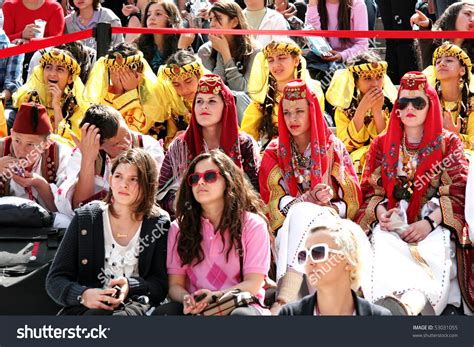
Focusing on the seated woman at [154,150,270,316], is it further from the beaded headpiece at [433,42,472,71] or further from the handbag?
the beaded headpiece at [433,42,472,71]

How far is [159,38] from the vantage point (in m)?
8.02

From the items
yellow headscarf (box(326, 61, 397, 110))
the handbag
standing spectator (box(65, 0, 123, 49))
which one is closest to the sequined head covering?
the handbag

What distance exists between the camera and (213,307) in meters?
5.04

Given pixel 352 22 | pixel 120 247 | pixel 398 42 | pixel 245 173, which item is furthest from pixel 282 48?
pixel 120 247

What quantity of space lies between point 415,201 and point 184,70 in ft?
6.11

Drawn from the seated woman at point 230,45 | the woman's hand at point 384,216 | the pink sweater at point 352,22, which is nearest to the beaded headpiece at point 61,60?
the seated woman at point 230,45

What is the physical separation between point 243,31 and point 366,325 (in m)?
3.10

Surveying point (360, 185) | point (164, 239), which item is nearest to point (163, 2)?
point (360, 185)

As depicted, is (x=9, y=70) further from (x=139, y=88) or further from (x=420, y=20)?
(x=420, y=20)

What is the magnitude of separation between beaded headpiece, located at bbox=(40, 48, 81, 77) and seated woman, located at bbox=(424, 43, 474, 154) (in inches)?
89.8

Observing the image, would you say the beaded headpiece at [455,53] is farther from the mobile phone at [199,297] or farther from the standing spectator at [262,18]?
the mobile phone at [199,297]

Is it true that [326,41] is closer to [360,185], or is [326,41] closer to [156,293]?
[360,185]

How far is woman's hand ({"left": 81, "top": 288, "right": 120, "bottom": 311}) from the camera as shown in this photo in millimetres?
5066

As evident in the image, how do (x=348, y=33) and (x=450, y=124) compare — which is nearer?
(x=450, y=124)
